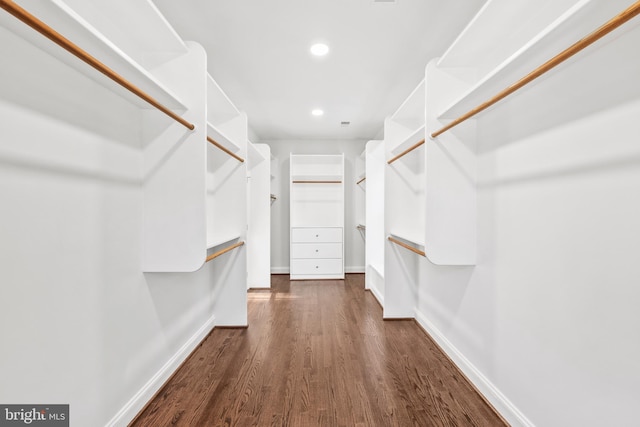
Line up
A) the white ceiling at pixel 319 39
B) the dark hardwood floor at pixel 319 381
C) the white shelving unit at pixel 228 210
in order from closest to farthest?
the dark hardwood floor at pixel 319 381
the white ceiling at pixel 319 39
the white shelving unit at pixel 228 210

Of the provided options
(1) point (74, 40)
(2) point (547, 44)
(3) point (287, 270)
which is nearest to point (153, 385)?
(1) point (74, 40)

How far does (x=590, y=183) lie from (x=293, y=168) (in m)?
4.37

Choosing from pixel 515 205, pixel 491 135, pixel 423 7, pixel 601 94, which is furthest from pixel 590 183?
pixel 423 7

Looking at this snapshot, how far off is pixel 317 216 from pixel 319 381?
3493 millimetres

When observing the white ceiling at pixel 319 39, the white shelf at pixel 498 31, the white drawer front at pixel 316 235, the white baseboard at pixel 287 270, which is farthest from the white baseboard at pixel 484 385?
the white baseboard at pixel 287 270

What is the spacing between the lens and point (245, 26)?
2066 millimetres

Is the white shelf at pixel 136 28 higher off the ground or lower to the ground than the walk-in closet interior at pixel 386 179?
higher

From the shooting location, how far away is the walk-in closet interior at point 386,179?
1061 mm

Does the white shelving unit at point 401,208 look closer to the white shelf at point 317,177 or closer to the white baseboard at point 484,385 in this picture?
the white baseboard at point 484,385

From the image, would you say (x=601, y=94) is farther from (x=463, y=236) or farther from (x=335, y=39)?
(x=335, y=39)

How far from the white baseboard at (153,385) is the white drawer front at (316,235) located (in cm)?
245

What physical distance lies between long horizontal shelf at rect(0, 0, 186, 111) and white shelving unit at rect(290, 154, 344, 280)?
3589 millimetres

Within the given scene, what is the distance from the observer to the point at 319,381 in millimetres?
2020

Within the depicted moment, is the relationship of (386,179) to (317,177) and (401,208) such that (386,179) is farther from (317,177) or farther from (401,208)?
(317,177)
